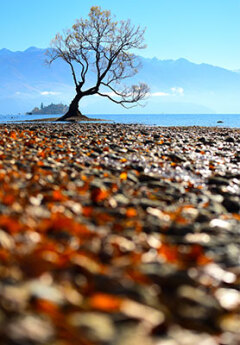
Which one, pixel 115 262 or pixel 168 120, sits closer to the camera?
pixel 115 262

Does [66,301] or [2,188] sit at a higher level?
[2,188]

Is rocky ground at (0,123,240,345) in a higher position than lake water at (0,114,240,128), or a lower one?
lower

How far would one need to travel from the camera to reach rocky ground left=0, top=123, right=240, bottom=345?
1.74 meters

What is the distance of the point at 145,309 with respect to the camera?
6.35 ft

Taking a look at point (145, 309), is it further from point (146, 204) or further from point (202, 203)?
point (202, 203)

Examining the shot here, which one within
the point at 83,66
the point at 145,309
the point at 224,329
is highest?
the point at 83,66

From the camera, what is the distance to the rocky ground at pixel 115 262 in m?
1.74

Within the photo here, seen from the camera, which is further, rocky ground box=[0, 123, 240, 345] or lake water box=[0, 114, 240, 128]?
lake water box=[0, 114, 240, 128]

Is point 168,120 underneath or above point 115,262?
above

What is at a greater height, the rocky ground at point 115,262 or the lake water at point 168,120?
the lake water at point 168,120

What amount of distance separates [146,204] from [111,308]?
2113 millimetres

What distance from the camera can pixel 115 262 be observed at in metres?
2.48

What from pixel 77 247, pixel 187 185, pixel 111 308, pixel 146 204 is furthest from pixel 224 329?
pixel 187 185

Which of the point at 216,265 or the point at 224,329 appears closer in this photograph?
the point at 224,329
